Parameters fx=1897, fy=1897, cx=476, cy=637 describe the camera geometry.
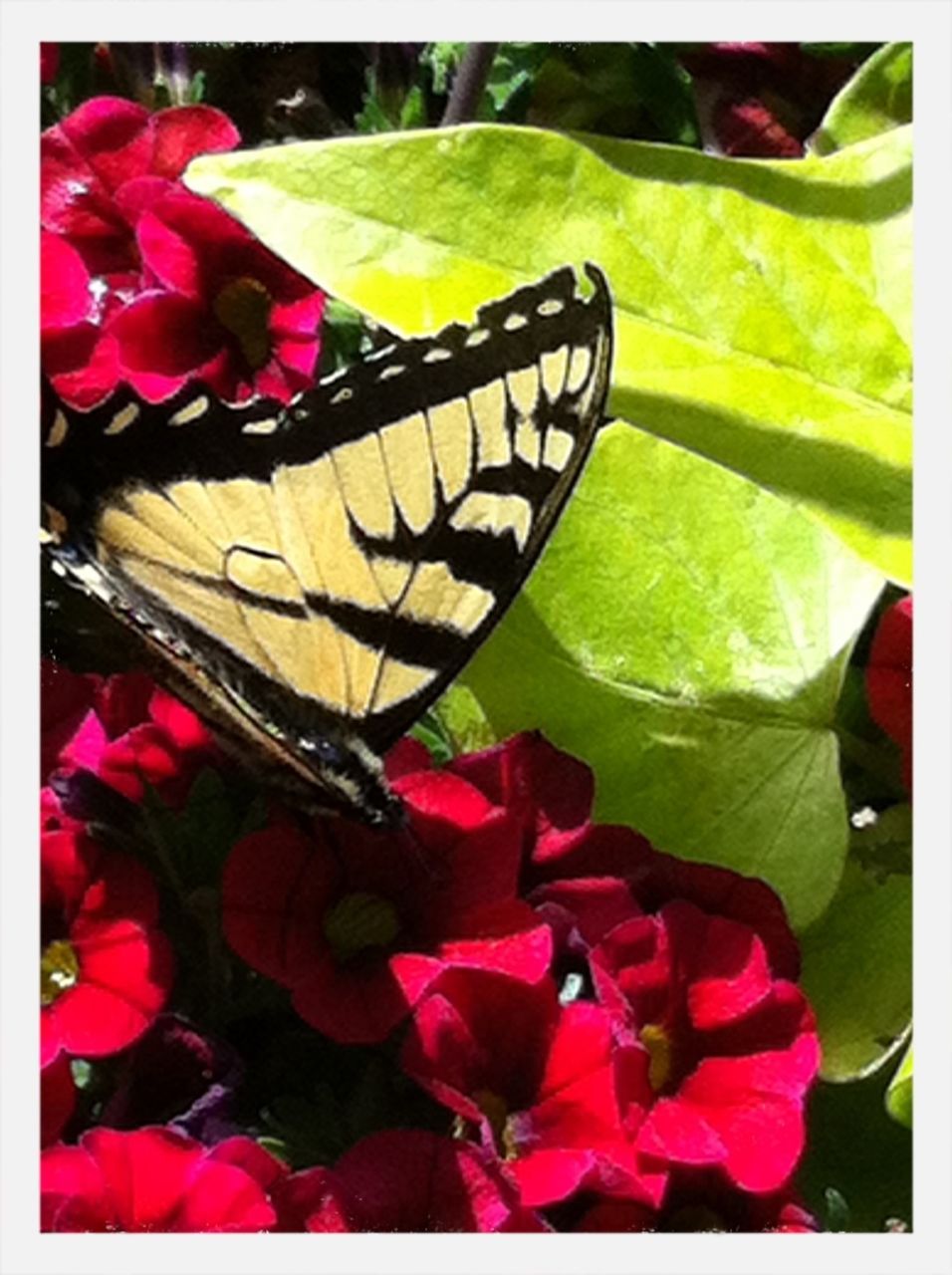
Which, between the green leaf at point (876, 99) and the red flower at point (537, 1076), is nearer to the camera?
the red flower at point (537, 1076)

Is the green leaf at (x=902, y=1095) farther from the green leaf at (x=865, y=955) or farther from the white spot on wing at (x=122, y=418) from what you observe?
the white spot on wing at (x=122, y=418)

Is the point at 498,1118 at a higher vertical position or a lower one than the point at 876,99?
lower

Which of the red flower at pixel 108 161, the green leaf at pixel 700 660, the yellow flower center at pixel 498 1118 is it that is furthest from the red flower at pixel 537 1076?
the red flower at pixel 108 161

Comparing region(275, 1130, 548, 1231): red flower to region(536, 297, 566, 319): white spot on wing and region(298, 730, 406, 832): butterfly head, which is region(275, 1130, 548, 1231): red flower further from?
region(536, 297, 566, 319): white spot on wing

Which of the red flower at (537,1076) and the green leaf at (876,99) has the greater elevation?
the green leaf at (876,99)

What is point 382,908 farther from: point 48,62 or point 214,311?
point 48,62

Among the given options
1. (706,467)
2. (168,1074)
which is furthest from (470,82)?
(168,1074)
